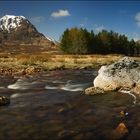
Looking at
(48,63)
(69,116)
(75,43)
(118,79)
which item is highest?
(75,43)

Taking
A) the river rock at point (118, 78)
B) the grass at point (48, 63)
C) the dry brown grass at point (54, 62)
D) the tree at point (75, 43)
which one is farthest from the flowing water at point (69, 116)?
the tree at point (75, 43)

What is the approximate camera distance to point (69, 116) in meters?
19.9

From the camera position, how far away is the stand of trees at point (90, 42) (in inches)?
4902

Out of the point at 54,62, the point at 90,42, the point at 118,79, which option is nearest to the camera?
the point at 118,79

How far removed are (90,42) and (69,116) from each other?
11083 centimetres

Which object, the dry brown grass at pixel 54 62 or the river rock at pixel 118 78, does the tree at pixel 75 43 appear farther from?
the river rock at pixel 118 78

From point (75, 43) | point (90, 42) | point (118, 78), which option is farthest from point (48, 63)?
point (90, 42)

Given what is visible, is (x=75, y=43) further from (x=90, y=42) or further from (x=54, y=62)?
(x=54, y=62)

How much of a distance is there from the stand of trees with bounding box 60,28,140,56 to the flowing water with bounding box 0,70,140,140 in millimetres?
96638

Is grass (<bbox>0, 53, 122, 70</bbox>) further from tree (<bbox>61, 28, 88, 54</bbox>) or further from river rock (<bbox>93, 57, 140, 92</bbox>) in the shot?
tree (<bbox>61, 28, 88, 54</bbox>)

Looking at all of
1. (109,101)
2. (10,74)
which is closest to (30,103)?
(109,101)

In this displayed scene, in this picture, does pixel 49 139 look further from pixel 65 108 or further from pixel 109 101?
pixel 109 101

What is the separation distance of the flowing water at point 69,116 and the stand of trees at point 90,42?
96.6 metres

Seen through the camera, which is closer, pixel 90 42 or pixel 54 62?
pixel 54 62
